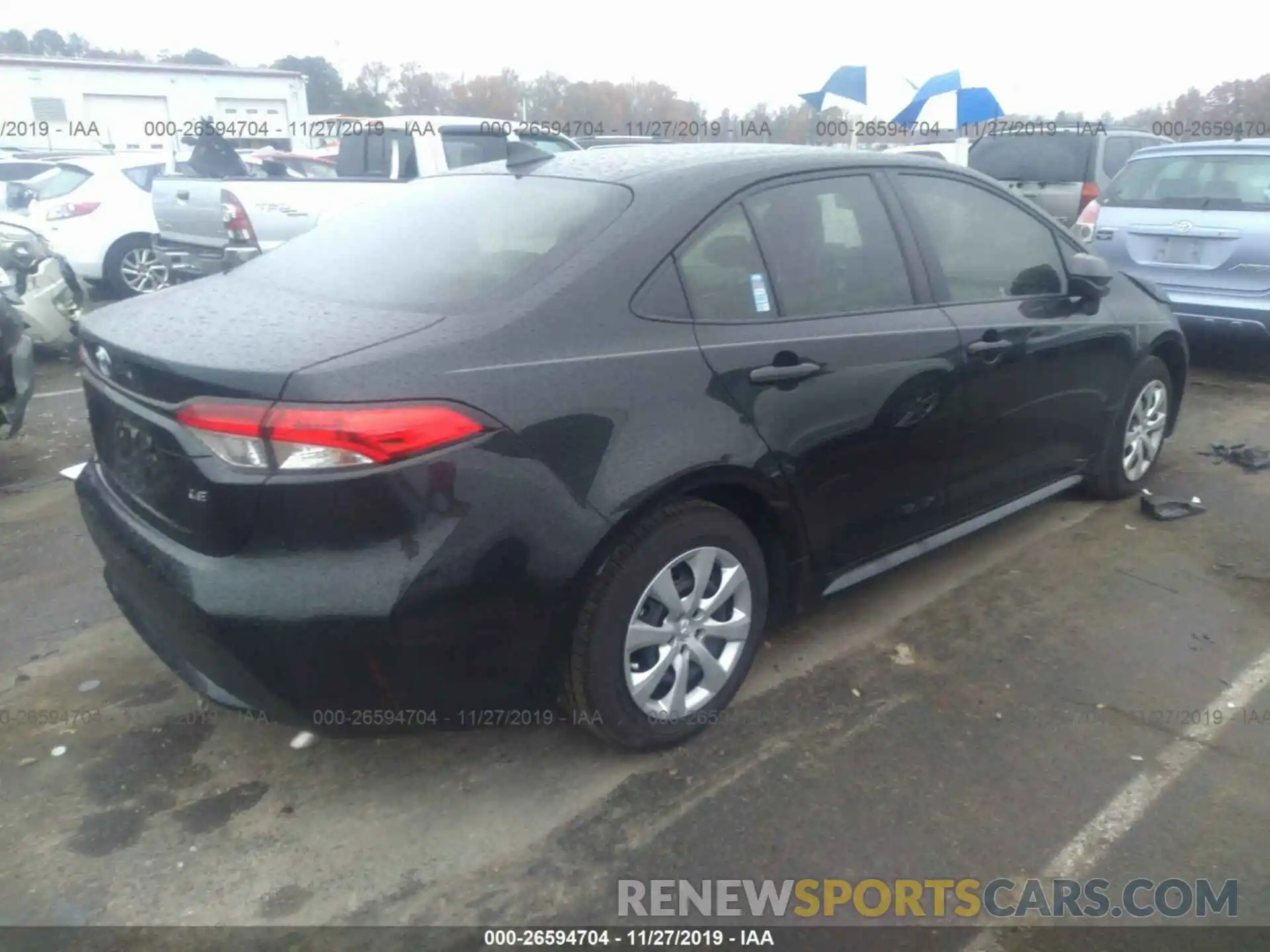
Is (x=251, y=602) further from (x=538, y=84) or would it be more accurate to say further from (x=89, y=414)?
(x=538, y=84)

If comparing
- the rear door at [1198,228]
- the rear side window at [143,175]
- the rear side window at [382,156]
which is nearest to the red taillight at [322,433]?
the rear door at [1198,228]

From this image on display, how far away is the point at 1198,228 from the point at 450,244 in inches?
229

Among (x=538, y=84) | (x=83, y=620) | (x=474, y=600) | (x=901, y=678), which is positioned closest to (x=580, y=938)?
(x=474, y=600)

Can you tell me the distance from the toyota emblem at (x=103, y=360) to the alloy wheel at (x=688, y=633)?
1.55m

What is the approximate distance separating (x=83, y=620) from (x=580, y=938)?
2.44m

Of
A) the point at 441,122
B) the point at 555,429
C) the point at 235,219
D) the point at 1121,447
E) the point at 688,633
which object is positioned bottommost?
the point at 688,633

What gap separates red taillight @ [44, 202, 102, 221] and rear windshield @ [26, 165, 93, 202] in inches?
8.8

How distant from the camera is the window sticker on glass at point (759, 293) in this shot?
2932 mm

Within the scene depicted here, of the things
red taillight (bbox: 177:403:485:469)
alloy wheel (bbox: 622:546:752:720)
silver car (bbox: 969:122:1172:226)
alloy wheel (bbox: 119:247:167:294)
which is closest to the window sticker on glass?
alloy wheel (bbox: 622:546:752:720)

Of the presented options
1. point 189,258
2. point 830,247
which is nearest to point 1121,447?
point 830,247

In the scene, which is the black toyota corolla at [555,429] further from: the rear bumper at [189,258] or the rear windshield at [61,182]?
the rear windshield at [61,182]

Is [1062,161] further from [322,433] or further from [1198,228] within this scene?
[322,433]

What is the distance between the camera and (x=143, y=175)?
1044 cm

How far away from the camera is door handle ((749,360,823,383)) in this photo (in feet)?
9.27
